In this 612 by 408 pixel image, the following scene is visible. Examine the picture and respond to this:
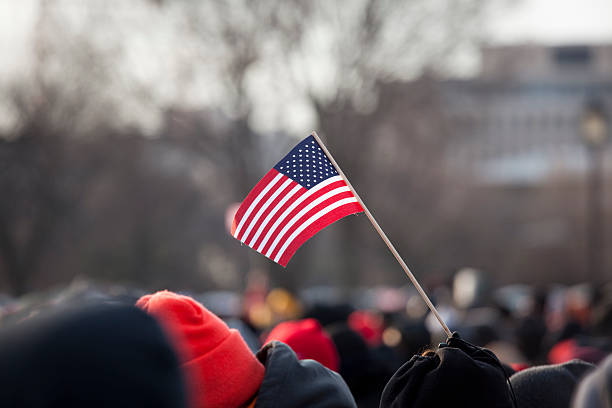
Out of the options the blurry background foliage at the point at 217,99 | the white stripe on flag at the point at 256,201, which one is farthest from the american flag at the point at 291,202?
the blurry background foliage at the point at 217,99

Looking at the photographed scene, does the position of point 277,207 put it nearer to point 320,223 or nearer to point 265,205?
point 265,205

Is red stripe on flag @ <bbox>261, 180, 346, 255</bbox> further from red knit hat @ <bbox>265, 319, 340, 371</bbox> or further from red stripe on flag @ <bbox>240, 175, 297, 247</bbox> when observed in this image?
red knit hat @ <bbox>265, 319, 340, 371</bbox>

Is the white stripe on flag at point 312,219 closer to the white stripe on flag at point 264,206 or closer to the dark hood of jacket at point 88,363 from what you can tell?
the white stripe on flag at point 264,206

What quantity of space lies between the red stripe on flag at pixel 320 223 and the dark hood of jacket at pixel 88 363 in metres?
2.22

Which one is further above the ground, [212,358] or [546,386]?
[212,358]

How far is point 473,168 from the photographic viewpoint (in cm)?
4959

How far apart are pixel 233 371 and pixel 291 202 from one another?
1.48 metres

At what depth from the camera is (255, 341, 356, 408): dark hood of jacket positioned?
249 cm

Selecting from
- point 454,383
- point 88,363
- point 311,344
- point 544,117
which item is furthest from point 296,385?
point 544,117

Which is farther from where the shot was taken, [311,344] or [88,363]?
[311,344]

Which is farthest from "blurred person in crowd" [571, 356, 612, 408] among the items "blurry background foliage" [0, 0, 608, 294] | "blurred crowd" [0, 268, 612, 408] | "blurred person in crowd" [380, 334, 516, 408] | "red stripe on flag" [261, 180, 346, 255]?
"blurry background foliage" [0, 0, 608, 294]

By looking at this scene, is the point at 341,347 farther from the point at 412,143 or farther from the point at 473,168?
the point at 473,168

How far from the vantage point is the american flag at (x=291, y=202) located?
3793 millimetres

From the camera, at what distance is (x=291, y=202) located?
12.7 feet
